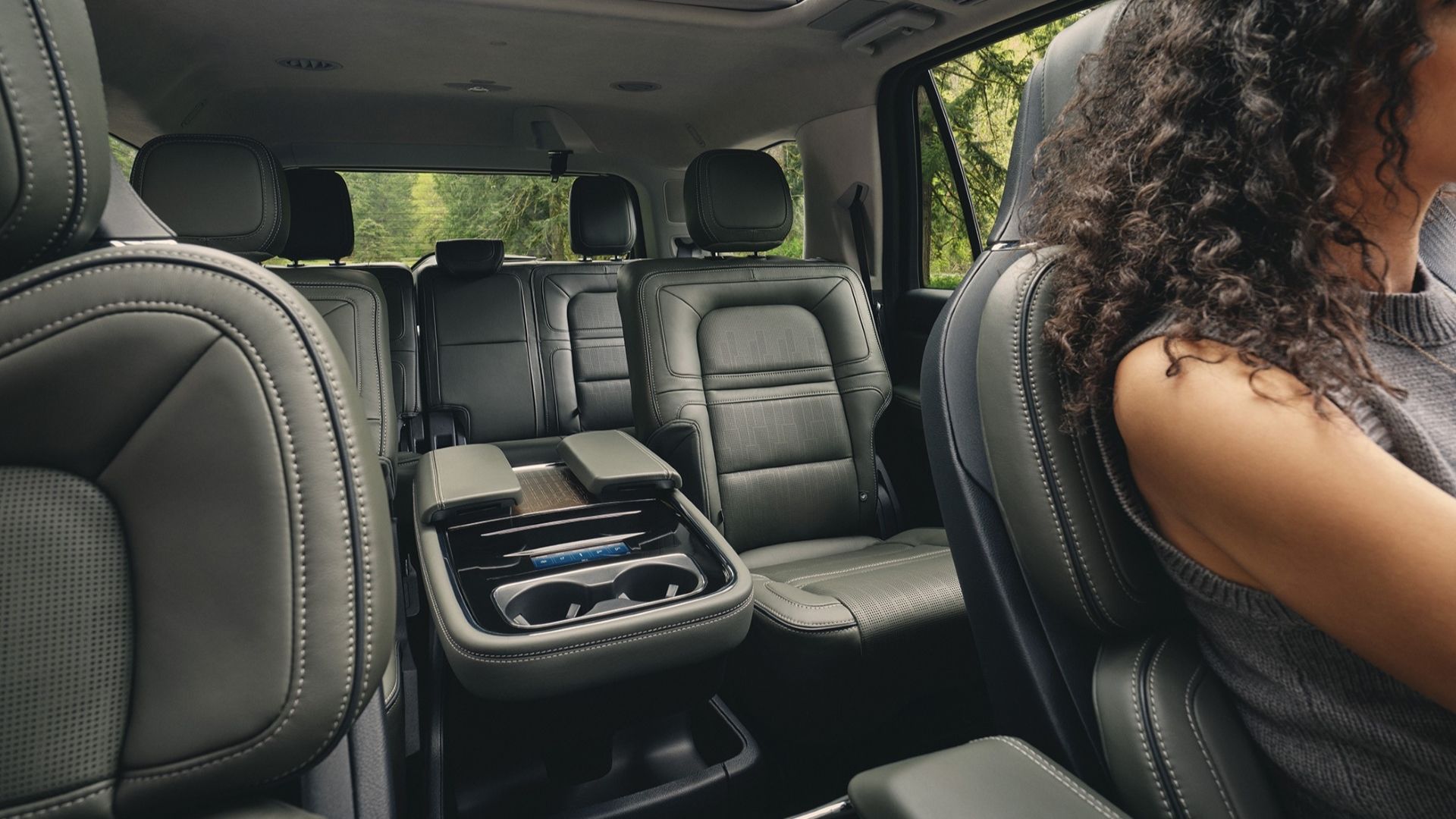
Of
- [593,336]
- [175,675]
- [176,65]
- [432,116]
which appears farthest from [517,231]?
[175,675]

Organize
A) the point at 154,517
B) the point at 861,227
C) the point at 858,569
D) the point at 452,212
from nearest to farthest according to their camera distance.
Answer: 1. the point at 154,517
2. the point at 858,569
3. the point at 861,227
4. the point at 452,212

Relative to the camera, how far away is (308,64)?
2916 mm

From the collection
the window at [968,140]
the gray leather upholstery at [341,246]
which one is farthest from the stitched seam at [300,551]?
the gray leather upholstery at [341,246]

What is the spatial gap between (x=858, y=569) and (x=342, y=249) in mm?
2319

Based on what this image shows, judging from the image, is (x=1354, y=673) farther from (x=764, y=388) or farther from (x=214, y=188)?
(x=214, y=188)

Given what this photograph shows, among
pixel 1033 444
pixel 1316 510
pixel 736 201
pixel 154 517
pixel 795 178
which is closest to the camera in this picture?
pixel 1316 510

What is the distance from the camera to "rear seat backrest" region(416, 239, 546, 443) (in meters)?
3.19

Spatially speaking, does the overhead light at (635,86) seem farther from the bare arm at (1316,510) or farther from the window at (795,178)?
the bare arm at (1316,510)

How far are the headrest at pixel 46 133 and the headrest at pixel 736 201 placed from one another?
1.74 meters

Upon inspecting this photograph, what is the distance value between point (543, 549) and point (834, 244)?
2107mm

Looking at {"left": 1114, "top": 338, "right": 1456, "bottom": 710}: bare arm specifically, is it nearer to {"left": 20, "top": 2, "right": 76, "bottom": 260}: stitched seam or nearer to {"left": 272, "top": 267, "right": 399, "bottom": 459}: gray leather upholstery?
{"left": 20, "top": 2, "right": 76, "bottom": 260}: stitched seam

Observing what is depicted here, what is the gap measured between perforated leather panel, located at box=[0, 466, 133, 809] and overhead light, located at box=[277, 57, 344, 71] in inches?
106

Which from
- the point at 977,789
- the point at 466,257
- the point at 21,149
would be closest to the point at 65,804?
the point at 21,149

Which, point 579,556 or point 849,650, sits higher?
point 579,556
